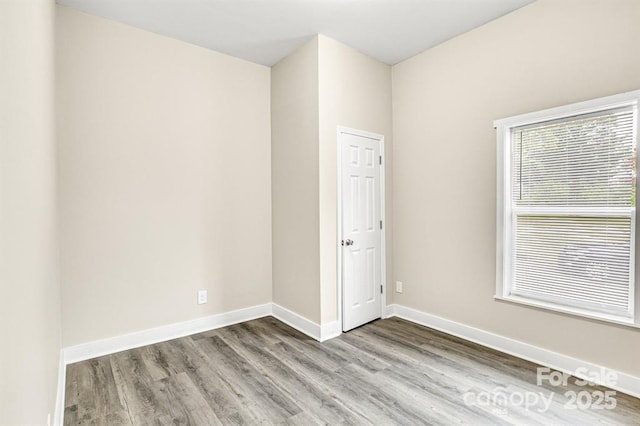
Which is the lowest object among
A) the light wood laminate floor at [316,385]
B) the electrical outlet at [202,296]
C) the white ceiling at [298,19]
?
the light wood laminate floor at [316,385]

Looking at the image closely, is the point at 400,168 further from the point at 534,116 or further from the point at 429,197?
the point at 534,116

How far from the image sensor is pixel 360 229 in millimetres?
3473

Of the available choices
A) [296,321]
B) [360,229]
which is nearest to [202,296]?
[296,321]

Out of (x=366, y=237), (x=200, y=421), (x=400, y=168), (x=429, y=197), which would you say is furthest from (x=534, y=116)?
(x=200, y=421)

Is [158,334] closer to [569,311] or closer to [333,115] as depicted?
[333,115]

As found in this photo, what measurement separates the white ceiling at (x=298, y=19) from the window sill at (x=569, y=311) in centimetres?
250

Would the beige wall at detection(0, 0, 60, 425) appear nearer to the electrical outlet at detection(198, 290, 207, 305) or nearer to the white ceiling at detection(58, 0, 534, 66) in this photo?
the white ceiling at detection(58, 0, 534, 66)

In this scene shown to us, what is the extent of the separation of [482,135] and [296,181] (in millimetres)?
1881

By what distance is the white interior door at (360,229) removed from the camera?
3.31 metres

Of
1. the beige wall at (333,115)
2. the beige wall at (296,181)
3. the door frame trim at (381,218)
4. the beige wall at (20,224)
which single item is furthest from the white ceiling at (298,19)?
the beige wall at (20,224)

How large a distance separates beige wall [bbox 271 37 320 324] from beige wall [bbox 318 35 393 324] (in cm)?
7

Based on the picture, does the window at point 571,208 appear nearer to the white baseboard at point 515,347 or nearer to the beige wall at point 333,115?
the white baseboard at point 515,347

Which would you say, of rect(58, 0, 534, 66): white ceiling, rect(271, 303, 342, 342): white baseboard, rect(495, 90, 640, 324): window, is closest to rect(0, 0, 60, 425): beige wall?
rect(58, 0, 534, 66): white ceiling

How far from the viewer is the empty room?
2160 mm
